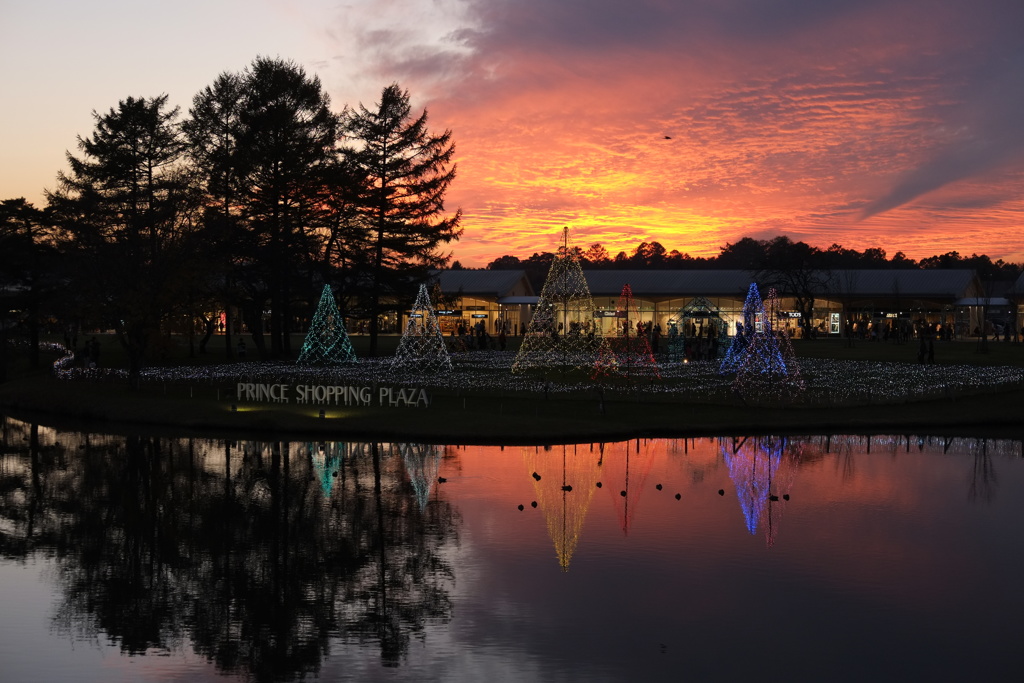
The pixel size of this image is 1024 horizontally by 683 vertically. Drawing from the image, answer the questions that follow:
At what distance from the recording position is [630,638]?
13.3 metres

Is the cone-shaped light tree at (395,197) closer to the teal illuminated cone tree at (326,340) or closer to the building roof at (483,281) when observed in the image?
the teal illuminated cone tree at (326,340)

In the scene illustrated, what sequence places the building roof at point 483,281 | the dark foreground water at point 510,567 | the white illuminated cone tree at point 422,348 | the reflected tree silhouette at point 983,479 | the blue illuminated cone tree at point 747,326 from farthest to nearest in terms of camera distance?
the building roof at point 483,281 → the white illuminated cone tree at point 422,348 → the blue illuminated cone tree at point 747,326 → the reflected tree silhouette at point 983,479 → the dark foreground water at point 510,567

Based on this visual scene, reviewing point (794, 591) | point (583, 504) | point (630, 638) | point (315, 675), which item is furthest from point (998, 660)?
point (583, 504)

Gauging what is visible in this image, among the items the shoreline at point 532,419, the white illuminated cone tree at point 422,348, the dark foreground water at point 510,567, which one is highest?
the white illuminated cone tree at point 422,348

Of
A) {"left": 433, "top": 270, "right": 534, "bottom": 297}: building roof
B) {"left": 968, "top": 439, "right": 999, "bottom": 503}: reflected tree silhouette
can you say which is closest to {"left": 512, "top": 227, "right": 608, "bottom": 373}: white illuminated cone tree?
{"left": 968, "top": 439, "right": 999, "bottom": 503}: reflected tree silhouette

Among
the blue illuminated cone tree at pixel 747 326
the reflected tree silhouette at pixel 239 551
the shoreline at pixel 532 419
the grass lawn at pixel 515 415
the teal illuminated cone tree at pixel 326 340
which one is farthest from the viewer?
the teal illuminated cone tree at pixel 326 340

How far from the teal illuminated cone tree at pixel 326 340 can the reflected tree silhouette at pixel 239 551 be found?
23.4 meters

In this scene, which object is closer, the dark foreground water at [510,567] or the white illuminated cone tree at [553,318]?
the dark foreground water at [510,567]

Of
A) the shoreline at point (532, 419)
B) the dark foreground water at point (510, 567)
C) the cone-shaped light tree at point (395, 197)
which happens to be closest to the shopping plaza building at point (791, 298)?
the cone-shaped light tree at point (395, 197)

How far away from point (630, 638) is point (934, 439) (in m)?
21.7

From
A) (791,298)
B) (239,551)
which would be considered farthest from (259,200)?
(791,298)

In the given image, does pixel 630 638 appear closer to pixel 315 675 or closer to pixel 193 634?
pixel 315 675

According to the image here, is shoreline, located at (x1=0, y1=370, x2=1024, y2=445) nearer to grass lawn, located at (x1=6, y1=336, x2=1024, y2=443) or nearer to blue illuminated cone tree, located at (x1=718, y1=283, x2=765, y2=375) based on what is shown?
grass lawn, located at (x1=6, y1=336, x2=1024, y2=443)

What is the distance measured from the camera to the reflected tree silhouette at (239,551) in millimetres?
13570
